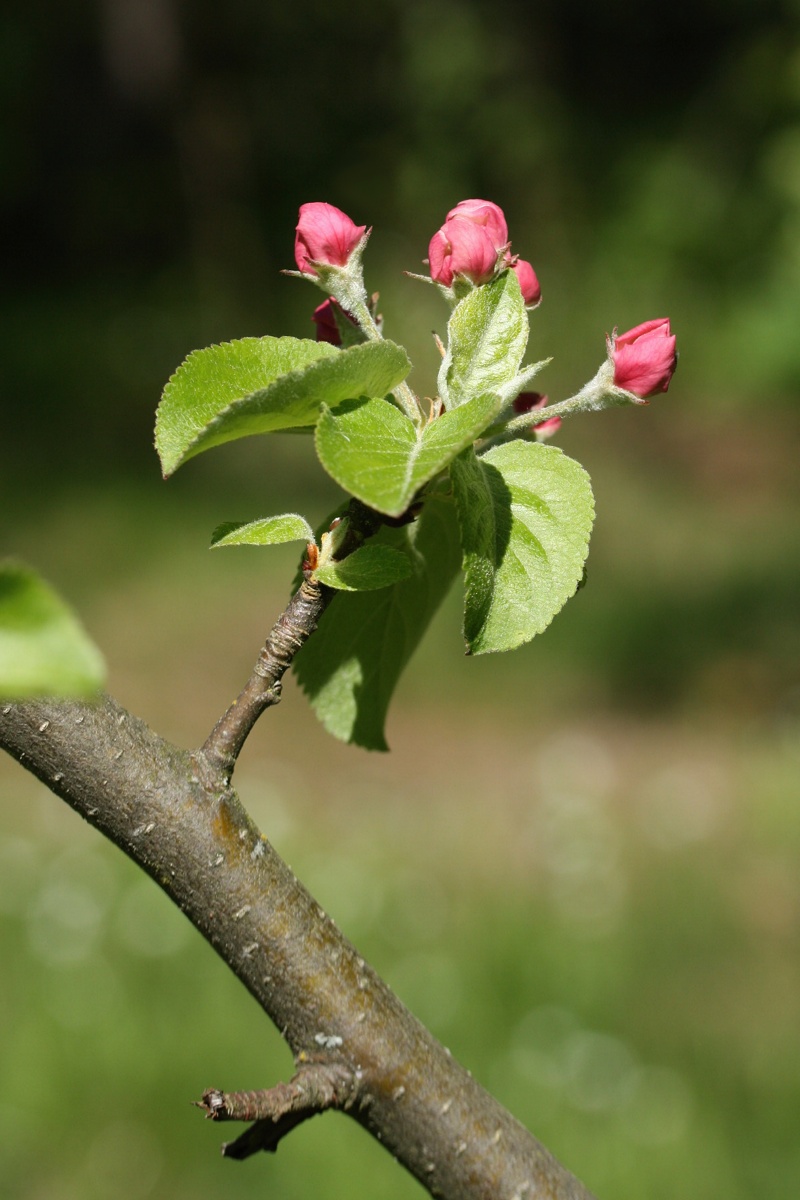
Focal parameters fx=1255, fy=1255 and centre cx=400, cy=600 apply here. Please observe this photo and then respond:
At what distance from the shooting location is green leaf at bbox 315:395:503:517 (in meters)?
0.44

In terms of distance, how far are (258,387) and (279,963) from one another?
233mm

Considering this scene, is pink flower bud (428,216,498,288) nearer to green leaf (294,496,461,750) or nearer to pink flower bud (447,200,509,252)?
pink flower bud (447,200,509,252)

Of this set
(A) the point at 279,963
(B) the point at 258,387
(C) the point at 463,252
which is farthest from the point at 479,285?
(A) the point at 279,963

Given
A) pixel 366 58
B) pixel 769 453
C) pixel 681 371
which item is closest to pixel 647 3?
pixel 366 58

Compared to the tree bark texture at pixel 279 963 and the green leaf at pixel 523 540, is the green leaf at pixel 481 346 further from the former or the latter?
the tree bark texture at pixel 279 963

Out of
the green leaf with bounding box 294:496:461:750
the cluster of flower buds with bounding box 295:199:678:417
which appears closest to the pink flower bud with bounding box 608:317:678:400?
the cluster of flower buds with bounding box 295:199:678:417

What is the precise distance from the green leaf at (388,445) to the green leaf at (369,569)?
42 mm

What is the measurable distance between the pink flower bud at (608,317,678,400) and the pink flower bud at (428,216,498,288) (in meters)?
0.07

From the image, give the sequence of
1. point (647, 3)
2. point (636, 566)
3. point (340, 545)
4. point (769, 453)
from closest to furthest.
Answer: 1. point (340, 545)
2. point (636, 566)
3. point (769, 453)
4. point (647, 3)

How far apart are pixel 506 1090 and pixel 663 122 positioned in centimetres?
737

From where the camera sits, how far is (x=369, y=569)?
502mm

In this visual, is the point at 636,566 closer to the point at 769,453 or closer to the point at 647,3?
the point at 769,453

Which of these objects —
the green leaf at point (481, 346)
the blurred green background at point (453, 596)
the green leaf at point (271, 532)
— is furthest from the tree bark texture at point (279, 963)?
the blurred green background at point (453, 596)

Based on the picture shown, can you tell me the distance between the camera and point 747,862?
2.90 meters
